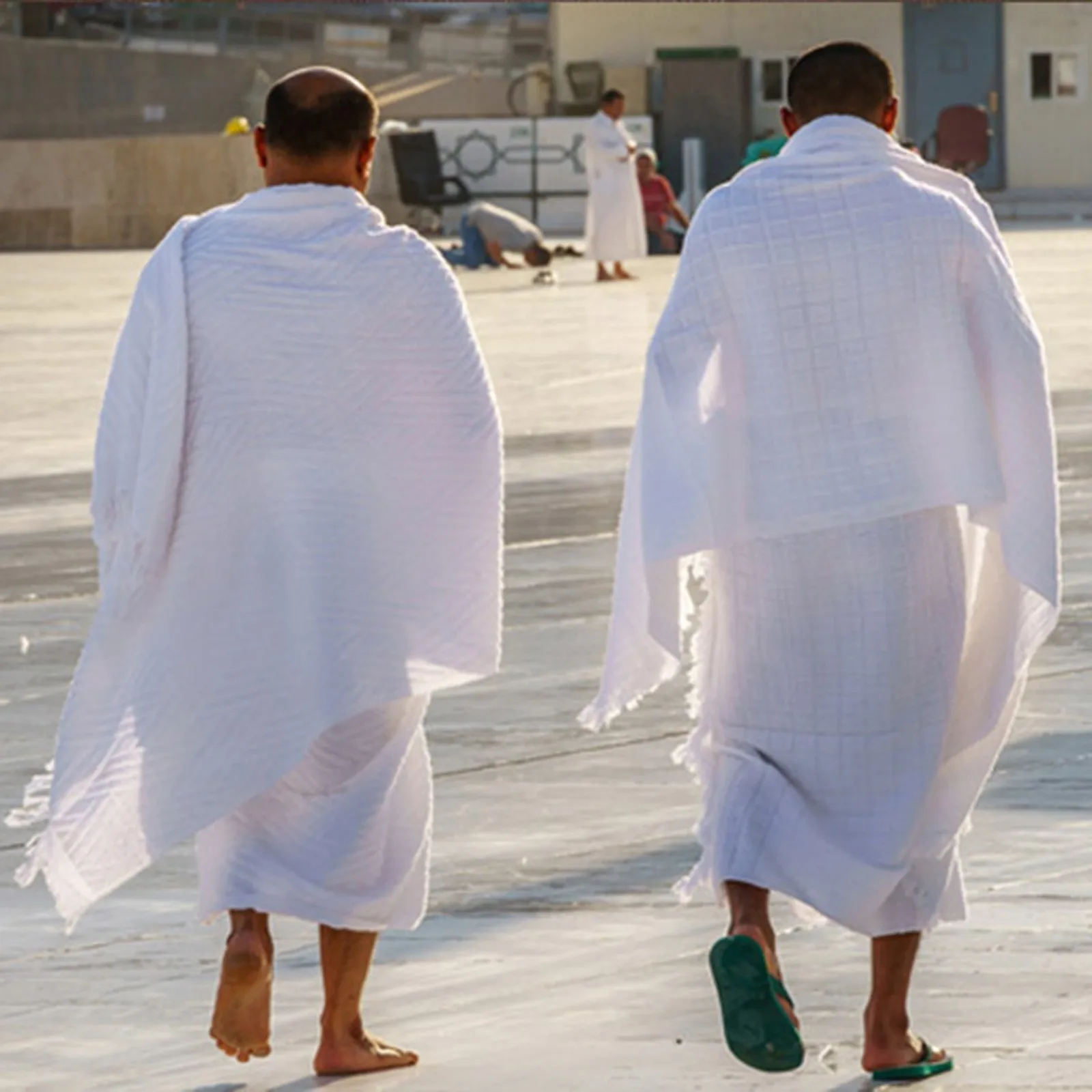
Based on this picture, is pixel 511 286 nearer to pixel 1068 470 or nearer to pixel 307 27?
pixel 1068 470

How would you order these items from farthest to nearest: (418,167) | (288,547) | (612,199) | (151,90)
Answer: (151,90) → (418,167) → (612,199) → (288,547)

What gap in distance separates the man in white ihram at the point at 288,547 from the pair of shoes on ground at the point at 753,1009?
1.90 feet

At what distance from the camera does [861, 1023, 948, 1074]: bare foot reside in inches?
182

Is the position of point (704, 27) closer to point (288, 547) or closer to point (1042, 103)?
point (1042, 103)

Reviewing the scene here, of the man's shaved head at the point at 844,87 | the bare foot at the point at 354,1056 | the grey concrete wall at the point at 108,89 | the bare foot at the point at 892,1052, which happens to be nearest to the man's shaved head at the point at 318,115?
the man's shaved head at the point at 844,87

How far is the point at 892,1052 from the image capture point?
4629 millimetres

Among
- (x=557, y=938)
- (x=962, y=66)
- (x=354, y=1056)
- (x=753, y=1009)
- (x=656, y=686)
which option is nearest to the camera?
(x=753, y=1009)

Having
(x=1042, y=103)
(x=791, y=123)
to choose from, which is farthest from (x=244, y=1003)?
(x=1042, y=103)

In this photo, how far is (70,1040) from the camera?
195 inches

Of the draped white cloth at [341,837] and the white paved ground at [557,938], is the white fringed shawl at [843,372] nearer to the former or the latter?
the draped white cloth at [341,837]

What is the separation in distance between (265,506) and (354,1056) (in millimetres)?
794

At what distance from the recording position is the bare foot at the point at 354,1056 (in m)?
4.75

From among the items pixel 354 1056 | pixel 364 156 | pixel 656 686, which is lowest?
pixel 354 1056

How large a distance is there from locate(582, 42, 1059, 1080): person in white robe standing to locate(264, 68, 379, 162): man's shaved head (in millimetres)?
521
